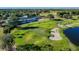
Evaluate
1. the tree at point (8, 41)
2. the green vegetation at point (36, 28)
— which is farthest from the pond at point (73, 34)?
the tree at point (8, 41)

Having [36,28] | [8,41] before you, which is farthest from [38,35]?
[8,41]

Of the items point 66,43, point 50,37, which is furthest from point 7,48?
point 66,43

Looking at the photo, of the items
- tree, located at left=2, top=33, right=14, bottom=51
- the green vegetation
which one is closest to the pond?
the green vegetation

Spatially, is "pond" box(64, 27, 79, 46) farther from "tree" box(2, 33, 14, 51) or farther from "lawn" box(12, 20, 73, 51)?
"tree" box(2, 33, 14, 51)

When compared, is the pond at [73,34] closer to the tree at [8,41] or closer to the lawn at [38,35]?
the lawn at [38,35]

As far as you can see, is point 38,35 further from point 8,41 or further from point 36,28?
point 8,41

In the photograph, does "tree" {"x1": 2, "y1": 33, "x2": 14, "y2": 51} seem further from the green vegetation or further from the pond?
the pond
